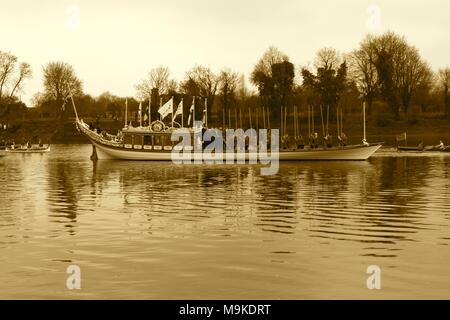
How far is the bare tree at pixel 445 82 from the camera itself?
144 m

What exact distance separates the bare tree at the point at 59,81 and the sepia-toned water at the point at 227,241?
126m

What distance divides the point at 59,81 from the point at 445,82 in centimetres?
9614

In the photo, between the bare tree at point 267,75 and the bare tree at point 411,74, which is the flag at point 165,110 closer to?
the bare tree at point 267,75

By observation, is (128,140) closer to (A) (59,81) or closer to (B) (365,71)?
(B) (365,71)

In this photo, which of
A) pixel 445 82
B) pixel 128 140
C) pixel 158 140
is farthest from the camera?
pixel 445 82

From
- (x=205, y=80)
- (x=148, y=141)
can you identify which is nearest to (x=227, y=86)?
(x=205, y=80)

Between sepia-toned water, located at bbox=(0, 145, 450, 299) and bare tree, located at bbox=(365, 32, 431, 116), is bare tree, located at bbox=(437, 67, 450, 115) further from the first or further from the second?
sepia-toned water, located at bbox=(0, 145, 450, 299)

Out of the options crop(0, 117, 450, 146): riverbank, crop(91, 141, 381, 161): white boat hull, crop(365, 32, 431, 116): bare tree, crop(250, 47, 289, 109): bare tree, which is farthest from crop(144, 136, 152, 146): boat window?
crop(365, 32, 431, 116): bare tree

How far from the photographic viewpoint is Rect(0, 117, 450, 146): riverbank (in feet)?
403

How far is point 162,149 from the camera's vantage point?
7919 cm

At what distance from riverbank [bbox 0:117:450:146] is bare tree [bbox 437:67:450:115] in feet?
31.7

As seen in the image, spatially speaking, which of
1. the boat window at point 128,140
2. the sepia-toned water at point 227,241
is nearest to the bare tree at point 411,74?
the boat window at point 128,140
